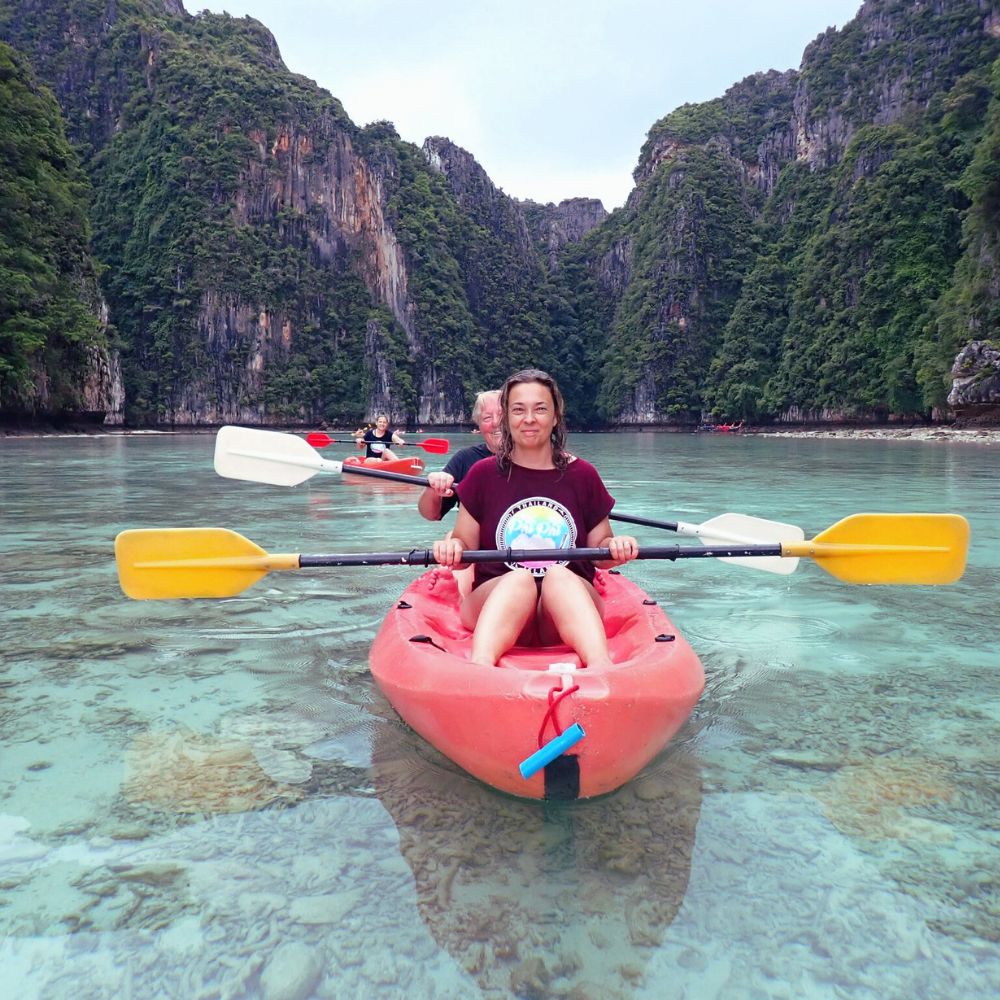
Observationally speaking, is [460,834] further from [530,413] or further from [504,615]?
[530,413]

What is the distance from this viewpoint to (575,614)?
2299 millimetres

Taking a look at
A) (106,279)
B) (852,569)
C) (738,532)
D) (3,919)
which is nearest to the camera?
(3,919)

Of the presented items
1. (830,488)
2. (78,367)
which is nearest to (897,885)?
(830,488)

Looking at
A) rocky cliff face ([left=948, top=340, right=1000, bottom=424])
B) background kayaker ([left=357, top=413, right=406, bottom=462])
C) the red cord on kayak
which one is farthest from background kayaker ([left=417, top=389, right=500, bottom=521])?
rocky cliff face ([left=948, top=340, right=1000, bottom=424])

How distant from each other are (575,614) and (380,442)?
9.52m

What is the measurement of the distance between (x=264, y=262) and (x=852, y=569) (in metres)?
69.4

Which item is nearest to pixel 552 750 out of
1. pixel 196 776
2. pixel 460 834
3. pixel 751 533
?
pixel 460 834

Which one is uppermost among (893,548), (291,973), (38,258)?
(38,258)

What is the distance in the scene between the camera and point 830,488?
36.9ft

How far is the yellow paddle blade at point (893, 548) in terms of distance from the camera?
3.01 meters

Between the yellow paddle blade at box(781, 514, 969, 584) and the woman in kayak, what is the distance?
0.85 m

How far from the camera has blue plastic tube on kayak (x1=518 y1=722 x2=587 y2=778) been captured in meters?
1.70

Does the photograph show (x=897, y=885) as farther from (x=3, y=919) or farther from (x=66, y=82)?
(x=66, y=82)

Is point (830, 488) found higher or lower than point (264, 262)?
lower
